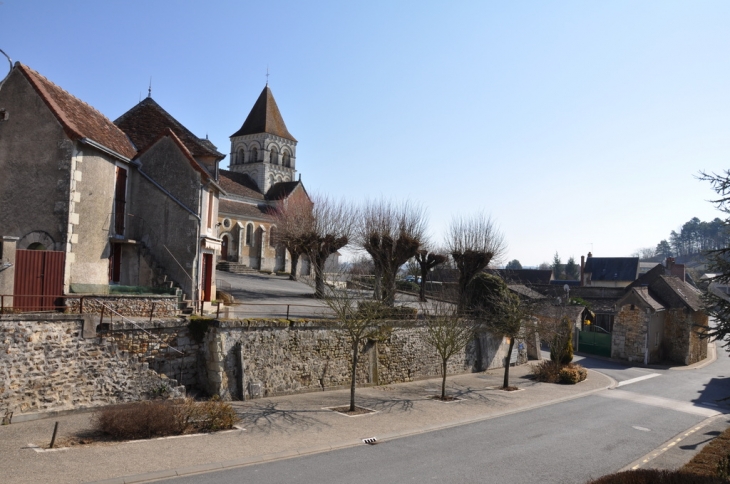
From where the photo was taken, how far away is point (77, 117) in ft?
55.8

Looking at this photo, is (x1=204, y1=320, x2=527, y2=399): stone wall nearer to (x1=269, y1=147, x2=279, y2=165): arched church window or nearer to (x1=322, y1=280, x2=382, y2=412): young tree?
(x1=322, y1=280, x2=382, y2=412): young tree

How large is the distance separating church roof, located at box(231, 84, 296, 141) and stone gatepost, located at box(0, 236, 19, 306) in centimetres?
4547

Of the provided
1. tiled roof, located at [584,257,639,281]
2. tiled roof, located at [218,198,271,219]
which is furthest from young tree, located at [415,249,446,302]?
tiled roof, located at [584,257,639,281]

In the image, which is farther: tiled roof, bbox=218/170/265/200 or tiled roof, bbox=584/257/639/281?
tiled roof, bbox=584/257/639/281

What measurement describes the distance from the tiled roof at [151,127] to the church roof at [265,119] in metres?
34.3

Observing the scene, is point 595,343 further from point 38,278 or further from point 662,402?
point 38,278

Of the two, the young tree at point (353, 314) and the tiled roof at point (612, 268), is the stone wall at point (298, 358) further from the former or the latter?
the tiled roof at point (612, 268)

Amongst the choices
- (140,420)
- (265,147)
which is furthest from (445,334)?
(265,147)

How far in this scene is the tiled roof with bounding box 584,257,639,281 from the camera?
208 feet

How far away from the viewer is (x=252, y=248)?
47.5m

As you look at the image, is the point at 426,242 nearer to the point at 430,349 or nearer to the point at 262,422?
the point at 430,349

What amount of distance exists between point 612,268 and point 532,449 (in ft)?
190

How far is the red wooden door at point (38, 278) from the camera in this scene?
1339 centimetres

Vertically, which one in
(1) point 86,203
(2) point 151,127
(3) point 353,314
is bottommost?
(3) point 353,314
